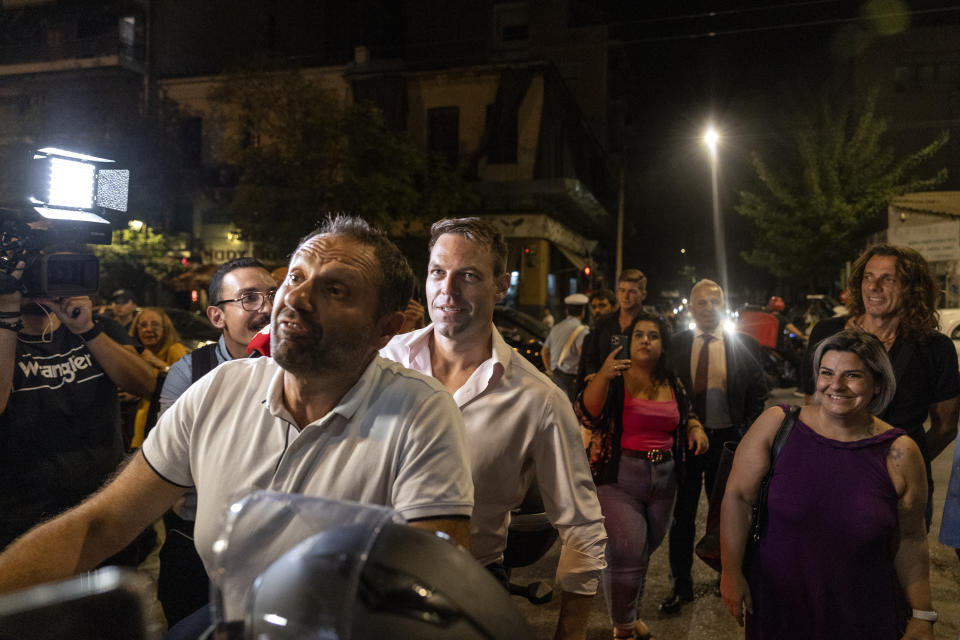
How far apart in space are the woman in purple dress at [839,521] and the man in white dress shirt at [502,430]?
36.8 inches

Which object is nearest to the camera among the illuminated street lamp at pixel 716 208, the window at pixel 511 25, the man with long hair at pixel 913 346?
the man with long hair at pixel 913 346

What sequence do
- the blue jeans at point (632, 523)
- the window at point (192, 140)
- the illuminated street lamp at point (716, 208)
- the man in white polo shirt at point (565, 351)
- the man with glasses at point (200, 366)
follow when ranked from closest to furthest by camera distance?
1. the man with glasses at point (200, 366)
2. the blue jeans at point (632, 523)
3. the man in white polo shirt at point (565, 351)
4. the illuminated street lamp at point (716, 208)
5. the window at point (192, 140)

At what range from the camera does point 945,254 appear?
13805mm

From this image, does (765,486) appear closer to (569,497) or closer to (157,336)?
(569,497)

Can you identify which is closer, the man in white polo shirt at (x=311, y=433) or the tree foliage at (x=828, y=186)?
the man in white polo shirt at (x=311, y=433)

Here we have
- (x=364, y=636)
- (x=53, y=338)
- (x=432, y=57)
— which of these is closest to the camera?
(x=364, y=636)

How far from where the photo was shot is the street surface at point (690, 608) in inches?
177

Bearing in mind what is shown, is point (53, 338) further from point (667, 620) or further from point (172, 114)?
point (172, 114)

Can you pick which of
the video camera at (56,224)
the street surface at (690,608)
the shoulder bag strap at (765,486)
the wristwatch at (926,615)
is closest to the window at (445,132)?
the street surface at (690,608)

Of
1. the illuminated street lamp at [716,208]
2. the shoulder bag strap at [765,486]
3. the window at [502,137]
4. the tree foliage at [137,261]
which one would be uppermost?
the window at [502,137]

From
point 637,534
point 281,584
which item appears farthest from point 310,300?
point 637,534

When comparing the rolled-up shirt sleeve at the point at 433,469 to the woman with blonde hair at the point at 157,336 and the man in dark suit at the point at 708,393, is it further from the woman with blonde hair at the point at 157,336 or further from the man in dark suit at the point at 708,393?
the woman with blonde hair at the point at 157,336

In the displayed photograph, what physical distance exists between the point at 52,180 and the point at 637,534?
11.1ft

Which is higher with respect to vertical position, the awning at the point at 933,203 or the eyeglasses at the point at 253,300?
the awning at the point at 933,203
